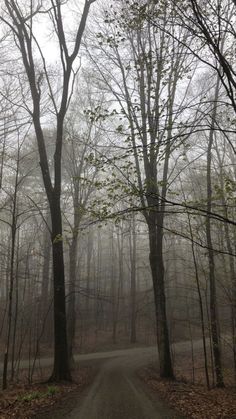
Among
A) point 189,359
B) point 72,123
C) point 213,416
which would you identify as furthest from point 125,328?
point 213,416

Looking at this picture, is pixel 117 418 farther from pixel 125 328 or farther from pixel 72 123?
pixel 125 328

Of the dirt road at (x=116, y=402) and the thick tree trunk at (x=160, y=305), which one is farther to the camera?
the thick tree trunk at (x=160, y=305)

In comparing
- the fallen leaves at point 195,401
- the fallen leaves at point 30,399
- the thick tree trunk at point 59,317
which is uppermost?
the thick tree trunk at point 59,317

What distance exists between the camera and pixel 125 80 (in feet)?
45.9

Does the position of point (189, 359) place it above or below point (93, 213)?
below

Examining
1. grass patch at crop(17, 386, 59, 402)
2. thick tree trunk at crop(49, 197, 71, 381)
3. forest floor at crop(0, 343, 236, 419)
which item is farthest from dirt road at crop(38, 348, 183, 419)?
thick tree trunk at crop(49, 197, 71, 381)

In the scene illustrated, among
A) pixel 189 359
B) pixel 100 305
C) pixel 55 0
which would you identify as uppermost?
pixel 55 0

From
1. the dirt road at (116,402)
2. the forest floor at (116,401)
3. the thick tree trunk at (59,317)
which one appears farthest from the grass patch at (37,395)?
the thick tree trunk at (59,317)

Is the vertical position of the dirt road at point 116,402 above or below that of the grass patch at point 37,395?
below

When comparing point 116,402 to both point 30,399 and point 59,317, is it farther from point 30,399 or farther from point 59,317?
point 59,317

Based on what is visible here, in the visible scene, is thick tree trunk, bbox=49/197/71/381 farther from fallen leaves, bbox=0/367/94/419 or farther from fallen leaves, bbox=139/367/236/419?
fallen leaves, bbox=139/367/236/419

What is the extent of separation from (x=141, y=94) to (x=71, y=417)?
35.6 feet

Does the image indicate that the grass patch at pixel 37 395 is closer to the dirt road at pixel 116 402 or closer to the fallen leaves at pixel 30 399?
the fallen leaves at pixel 30 399

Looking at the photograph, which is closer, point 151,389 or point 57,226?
point 151,389
